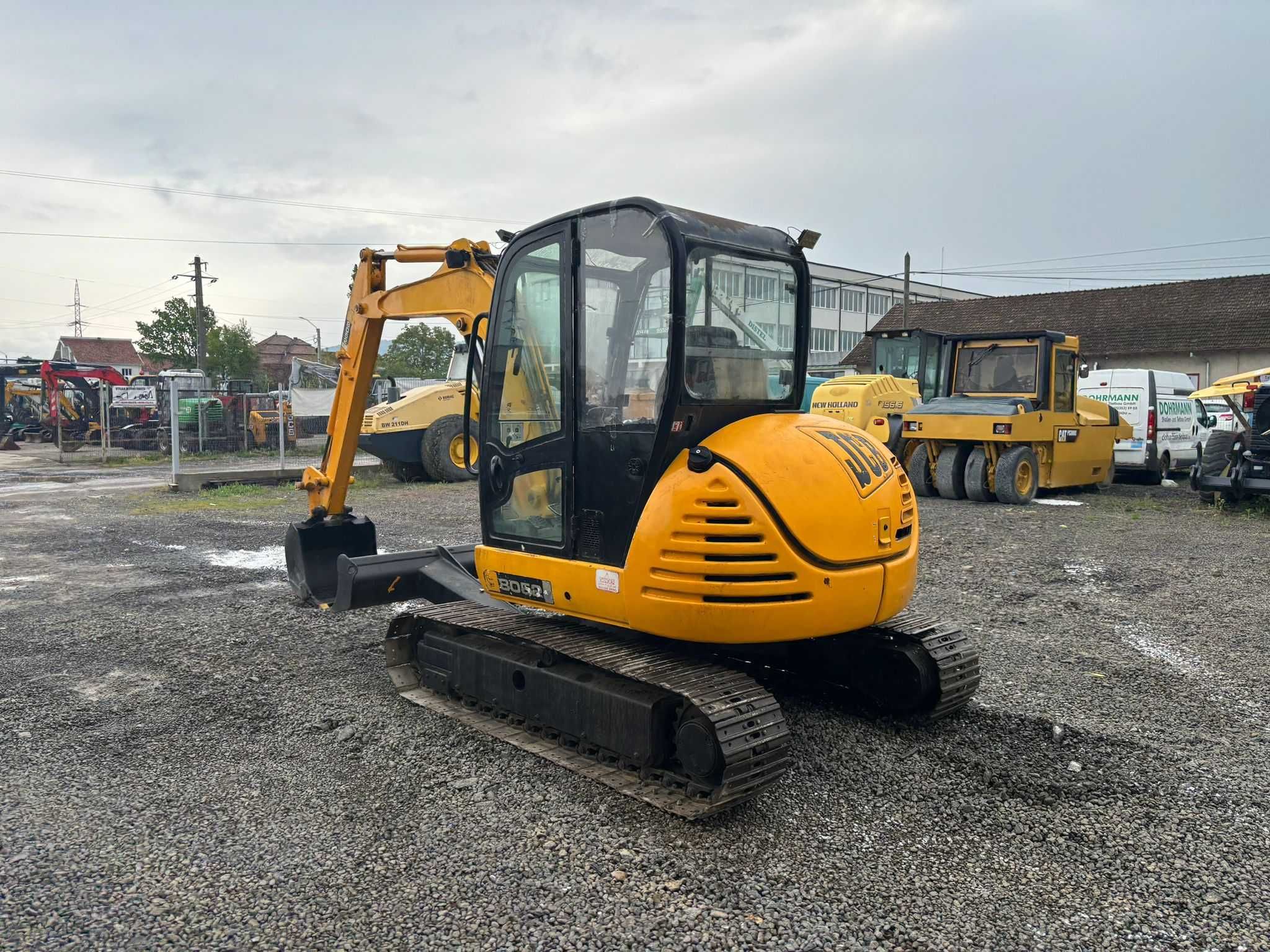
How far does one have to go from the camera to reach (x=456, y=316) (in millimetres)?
6219

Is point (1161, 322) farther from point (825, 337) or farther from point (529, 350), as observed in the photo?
point (529, 350)

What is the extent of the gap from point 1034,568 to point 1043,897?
6397 mm

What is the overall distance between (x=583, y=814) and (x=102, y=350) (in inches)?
3494

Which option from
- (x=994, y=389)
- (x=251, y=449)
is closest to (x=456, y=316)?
(x=994, y=389)

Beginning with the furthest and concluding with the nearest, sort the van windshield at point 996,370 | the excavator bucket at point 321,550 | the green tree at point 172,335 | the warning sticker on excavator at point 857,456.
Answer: the green tree at point 172,335 → the van windshield at point 996,370 → the excavator bucket at point 321,550 → the warning sticker on excavator at point 857,456

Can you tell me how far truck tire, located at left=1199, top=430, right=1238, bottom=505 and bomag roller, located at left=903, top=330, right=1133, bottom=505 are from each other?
174 cm

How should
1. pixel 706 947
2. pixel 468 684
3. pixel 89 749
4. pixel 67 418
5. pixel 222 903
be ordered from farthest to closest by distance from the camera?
pixel 67 418, pixel 468 684, pixel 89 749, pixel 222 903, pixel 706 947

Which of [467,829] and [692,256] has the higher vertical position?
[692,256]

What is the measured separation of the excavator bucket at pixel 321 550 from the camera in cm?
730

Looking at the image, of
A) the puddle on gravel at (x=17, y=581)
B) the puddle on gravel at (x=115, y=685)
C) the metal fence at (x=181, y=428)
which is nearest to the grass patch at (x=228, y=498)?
the puddle on gravel at (x=17, y=581)

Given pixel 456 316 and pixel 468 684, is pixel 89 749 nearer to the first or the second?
pixel 468 684

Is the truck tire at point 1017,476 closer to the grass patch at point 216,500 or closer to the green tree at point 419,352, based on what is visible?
the grass patch at point 216,500

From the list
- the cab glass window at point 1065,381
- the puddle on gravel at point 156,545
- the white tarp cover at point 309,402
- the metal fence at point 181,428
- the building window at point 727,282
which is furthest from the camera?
the white tarp cover at point 309,402

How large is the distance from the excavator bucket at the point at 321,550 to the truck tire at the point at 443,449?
9445 millimetres
